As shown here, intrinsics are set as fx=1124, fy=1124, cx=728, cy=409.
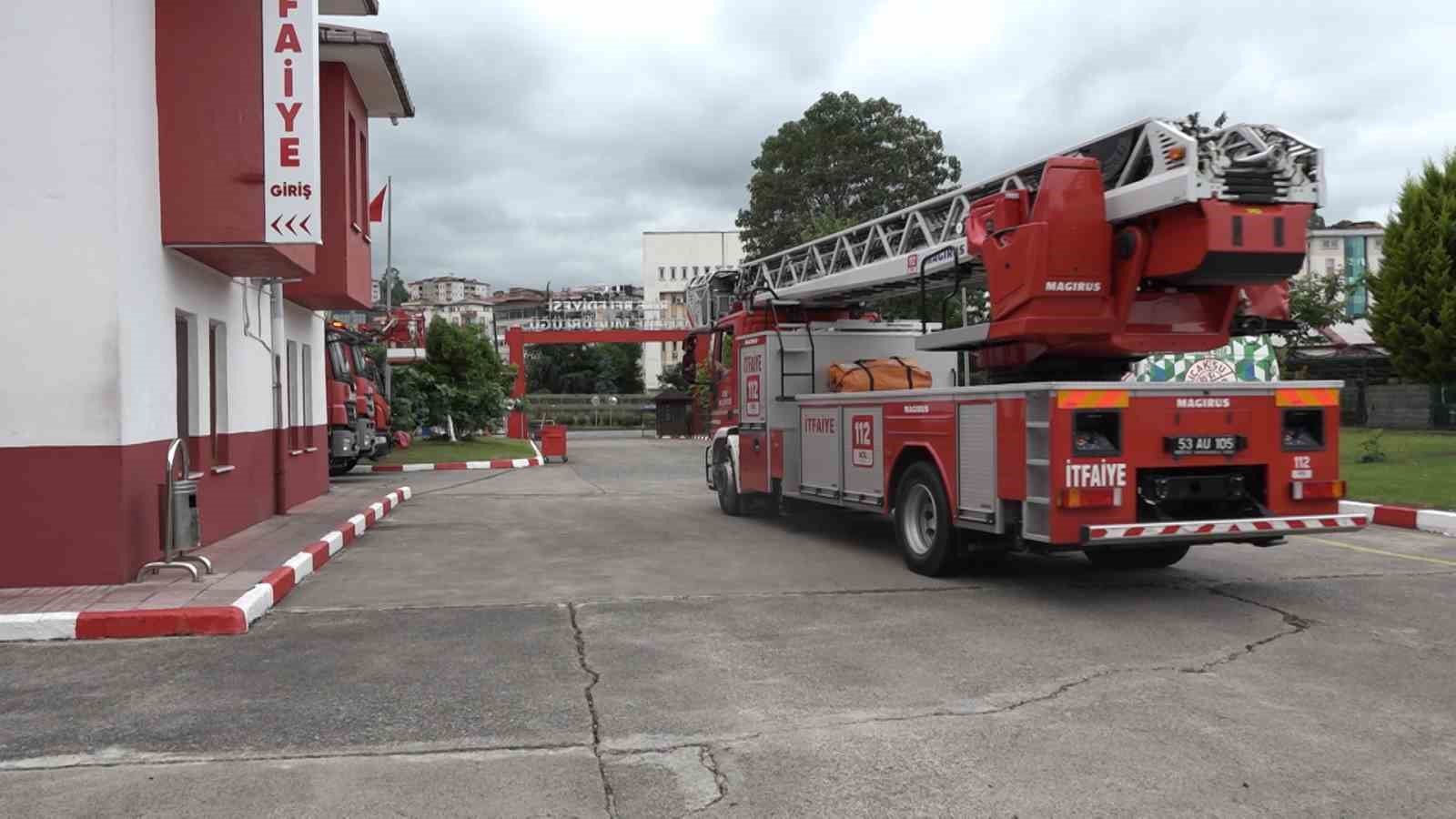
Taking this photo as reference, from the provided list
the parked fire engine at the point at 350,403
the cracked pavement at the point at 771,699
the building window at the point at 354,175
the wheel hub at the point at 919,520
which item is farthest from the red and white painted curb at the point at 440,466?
the wheel hub at the point at 919,520

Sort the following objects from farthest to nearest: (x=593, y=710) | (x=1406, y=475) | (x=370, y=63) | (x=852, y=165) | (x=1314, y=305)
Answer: (x=852, y=165) < (x=1314, y=305) < (x=1406, y=475) < (x=370, y=63) < (x=593, y=710)

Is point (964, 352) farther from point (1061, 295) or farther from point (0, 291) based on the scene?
point (0, 291)

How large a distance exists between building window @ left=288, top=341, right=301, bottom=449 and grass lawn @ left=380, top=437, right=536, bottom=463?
1062cm

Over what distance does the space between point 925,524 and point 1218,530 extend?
8.04 feet

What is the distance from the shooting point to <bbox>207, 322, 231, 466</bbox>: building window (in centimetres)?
1162

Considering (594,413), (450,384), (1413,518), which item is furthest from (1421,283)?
(594,413)

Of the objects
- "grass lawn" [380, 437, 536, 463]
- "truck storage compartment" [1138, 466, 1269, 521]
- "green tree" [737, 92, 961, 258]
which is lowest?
"grass lawn" [380, 437, 536, 463]

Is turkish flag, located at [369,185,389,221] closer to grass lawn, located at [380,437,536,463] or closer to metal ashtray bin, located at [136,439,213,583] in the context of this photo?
grass lawn, located at [380,437,536,463]

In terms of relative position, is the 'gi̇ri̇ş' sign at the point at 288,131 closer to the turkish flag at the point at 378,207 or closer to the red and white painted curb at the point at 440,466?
the turkish flag at the point at 378,207

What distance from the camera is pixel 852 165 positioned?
48.5 metres

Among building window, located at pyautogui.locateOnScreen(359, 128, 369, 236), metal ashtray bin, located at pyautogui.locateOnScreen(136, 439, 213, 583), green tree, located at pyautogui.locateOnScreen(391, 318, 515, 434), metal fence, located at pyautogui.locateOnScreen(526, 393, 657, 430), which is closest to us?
metal ashtray bin, located at pyautogui.locateOnScreen(136, 439, 213, 583)

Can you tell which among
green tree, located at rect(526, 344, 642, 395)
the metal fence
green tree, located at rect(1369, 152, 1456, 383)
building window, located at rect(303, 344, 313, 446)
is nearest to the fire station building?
building window, located at rect(303, 344, 313, 446)

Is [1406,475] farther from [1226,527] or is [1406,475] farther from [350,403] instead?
[350,403]

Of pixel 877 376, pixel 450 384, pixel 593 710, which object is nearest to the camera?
pixel 593 710
